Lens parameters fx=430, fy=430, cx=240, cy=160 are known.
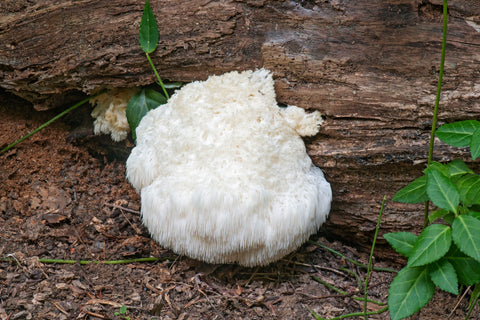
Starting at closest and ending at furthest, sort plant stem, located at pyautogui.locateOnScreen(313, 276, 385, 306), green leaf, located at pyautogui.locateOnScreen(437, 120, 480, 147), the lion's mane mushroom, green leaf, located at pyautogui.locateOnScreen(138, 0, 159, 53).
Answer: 1. green leaf, located at pyautogui.locateOnScreen(437, 120, 480, 147)
2. the lion's mane mushroom
3. plant stem, located at pyautogui.locateOnScreen(313, 276, 385, 306)
4. green leaf, located at pyautogui.locateOnScreen(138, 0, 159, 53)

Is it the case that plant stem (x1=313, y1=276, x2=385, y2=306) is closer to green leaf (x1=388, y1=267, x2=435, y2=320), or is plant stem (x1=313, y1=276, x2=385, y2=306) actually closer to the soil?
the soil

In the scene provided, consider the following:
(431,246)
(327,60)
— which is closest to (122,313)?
(431,246)

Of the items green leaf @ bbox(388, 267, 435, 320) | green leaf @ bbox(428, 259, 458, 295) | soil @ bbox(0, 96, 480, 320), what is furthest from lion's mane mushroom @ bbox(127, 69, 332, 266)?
green leaf @ bbox(428, 259, 458, 295)

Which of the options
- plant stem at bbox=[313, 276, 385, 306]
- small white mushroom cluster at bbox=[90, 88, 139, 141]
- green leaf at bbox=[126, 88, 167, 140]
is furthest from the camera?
small white mushroom cluster at bbox=[90, 88, 139, 141]

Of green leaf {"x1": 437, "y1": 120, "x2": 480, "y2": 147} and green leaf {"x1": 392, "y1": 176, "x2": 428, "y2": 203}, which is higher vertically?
green leaf {"x1": 437, "y1": 120, "x2": 480, "y2": 147}

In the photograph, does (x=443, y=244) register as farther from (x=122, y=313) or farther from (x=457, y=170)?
(x=122, y=313)

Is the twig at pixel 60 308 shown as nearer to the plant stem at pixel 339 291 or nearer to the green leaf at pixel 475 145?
the plant stem at pixel 339 291

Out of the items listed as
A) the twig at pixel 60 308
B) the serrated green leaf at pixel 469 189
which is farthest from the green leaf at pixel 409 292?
the twig at pixel 60 308
